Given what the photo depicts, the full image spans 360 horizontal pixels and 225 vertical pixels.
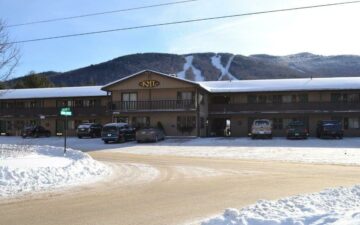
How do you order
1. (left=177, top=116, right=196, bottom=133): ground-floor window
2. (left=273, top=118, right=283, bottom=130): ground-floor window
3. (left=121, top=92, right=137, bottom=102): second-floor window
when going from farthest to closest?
(left=121, top=92, right=137, bottom=102): second-floor window → (left=273, top=118, right=283, bottom=130): ground-floor window → (left=177, top=116, right=196, bottom=133): ground-floor window

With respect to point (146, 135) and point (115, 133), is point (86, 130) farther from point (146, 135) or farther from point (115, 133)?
point (146, 135)

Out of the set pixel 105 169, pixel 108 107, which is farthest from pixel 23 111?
pixel 105 169

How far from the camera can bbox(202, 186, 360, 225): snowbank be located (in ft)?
28.1

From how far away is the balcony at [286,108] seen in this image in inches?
2000

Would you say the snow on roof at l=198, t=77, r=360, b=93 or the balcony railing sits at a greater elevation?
the snow on roof at l=198, t=77, r=360, b=93

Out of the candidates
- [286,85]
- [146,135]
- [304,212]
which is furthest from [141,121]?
[304,212]

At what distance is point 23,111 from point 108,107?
542 inches

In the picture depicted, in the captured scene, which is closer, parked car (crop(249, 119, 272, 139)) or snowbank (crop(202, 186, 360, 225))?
snowbank (crop(202, 186, 360, 225))

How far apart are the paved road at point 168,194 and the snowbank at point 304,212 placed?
57.1 inches

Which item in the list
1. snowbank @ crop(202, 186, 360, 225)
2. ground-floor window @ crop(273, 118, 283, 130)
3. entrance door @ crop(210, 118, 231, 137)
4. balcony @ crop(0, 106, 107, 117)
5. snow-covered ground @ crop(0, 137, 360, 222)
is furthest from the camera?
balcony @ crop(0, 106, 107, 117)

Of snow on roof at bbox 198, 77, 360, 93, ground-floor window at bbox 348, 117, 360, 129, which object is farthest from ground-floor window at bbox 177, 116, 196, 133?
ground-floor window at bbox 348, 117, 360, 129

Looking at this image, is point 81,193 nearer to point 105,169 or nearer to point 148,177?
point 148,177

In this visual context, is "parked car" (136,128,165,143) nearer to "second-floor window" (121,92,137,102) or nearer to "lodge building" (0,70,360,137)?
"lodge building" (0,70,360,137)

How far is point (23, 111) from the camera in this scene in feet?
204
